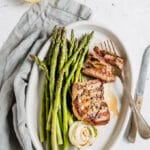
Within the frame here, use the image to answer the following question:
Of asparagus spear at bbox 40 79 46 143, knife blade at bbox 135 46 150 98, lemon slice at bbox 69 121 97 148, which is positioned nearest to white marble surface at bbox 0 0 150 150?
knife blade at bbox 135 46 150 98

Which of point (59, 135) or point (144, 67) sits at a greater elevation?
point (144, 67)

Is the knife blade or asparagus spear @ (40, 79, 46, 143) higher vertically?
the knife blade

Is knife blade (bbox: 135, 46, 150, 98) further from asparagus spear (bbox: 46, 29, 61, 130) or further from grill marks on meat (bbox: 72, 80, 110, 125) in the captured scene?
asparagus spear (bbox: 46, 29, 61, 130)

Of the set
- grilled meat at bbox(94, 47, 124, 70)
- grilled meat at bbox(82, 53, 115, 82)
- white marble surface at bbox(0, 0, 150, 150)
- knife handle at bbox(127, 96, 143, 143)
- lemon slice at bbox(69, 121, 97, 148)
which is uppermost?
white marble surface at bbox(0, 0, 150, 150)

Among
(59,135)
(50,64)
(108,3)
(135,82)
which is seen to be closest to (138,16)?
(108,3)

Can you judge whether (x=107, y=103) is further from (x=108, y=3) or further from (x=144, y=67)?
(x=108, y=3)

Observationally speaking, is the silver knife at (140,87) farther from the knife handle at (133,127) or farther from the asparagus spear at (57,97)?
the asparagus spear at (57,97)
